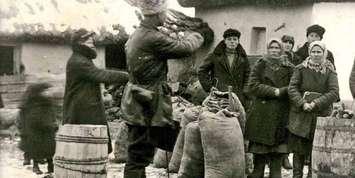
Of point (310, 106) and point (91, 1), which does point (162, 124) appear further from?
point (91, 1)

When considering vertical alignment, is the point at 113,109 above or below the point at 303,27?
below

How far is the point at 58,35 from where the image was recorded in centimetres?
2005

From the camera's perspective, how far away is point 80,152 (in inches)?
325

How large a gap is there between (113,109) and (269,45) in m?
9.78

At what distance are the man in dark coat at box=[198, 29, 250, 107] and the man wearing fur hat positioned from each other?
1234mm

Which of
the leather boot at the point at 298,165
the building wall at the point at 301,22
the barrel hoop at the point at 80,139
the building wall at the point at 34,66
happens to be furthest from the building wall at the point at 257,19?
the barrel hoop at the point at 80,139

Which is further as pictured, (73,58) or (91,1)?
(91,1)

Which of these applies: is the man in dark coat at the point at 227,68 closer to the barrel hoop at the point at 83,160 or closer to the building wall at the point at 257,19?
the barrel hoop at the point at 83,160

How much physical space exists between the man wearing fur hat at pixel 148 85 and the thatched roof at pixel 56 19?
10.2 metres

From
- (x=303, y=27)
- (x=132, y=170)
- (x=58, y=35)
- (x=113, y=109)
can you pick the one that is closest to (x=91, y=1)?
(x=58, y=35)

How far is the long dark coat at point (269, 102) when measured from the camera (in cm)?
1017

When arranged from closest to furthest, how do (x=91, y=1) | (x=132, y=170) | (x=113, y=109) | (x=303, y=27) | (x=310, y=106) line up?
(x=132, y=170)
(x=310, y=106)
(x=303, y=27)
(x=113, y=109)
(x=91, y=1)

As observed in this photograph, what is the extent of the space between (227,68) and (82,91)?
1.63 meters

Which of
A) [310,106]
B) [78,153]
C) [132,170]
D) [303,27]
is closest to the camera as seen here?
[78,153]
